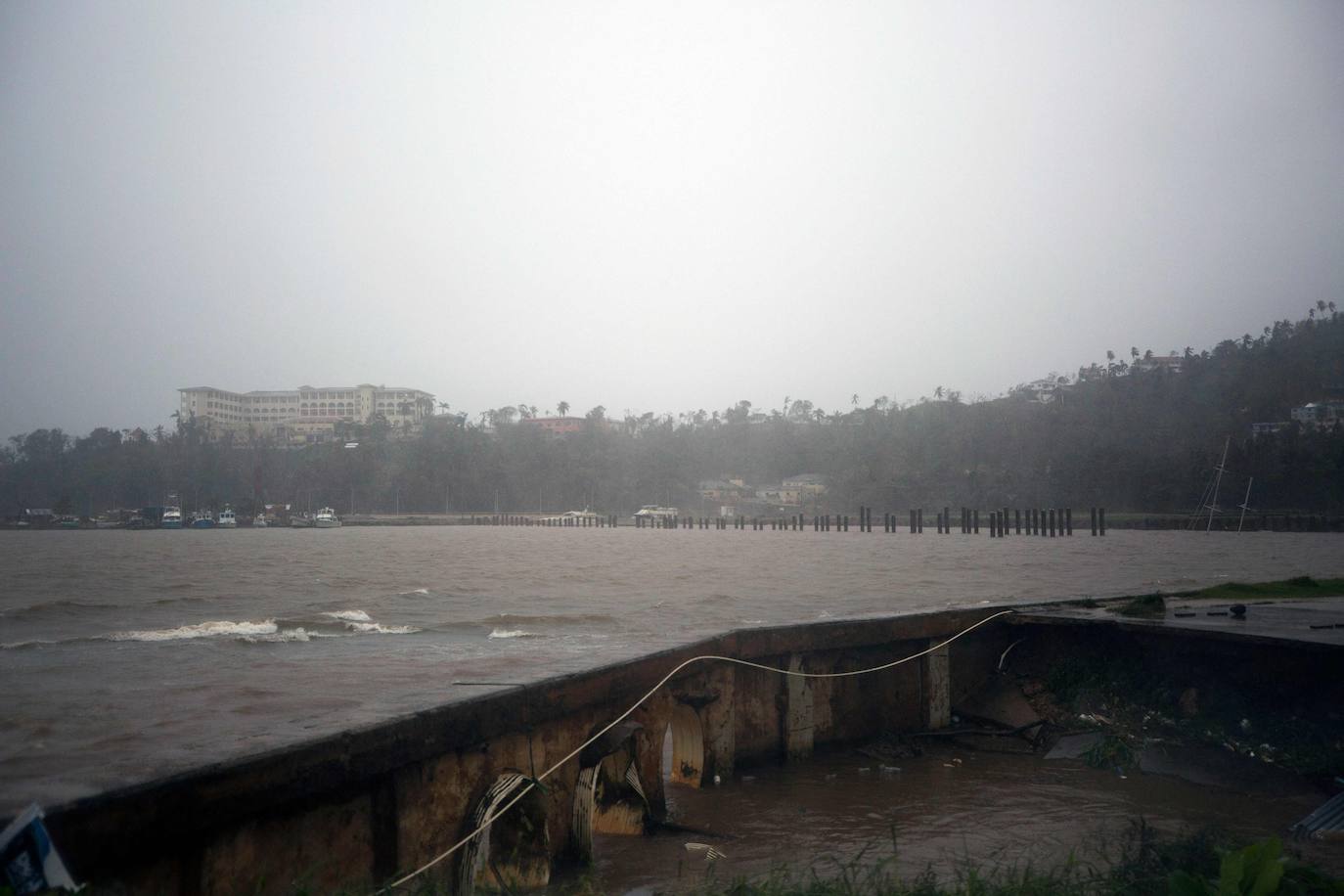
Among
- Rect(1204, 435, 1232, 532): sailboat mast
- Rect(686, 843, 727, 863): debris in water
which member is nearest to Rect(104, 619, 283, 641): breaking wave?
Rect(686, 843, 727, 863): debris in water

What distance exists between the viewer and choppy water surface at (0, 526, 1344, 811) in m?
5.96

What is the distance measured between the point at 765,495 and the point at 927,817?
132m

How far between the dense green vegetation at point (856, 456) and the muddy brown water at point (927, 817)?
86846 millimetres

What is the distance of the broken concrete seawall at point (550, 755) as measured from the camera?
313 centimetres

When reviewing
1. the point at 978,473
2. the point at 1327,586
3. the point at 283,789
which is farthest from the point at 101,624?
the point at 978,473

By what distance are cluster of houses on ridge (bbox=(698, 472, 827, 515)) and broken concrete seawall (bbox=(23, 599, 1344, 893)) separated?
11976cm

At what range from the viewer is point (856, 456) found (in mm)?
127562

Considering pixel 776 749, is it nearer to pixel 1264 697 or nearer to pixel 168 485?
pixel 1264 697

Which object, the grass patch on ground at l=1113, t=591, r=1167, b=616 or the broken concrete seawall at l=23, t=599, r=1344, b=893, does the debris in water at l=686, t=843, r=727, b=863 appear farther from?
the grass patch on ground at l=1113, t=591, r=1167, b=616

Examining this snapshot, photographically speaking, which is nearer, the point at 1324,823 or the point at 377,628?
the point at 1324,823

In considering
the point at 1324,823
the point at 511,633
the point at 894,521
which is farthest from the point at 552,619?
the point at 894,521

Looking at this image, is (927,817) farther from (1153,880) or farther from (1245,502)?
(1245,502)

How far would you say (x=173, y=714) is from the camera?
7176mm

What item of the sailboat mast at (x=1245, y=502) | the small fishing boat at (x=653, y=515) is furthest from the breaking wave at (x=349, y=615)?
the small fishing boat at (x=653, y=515)
